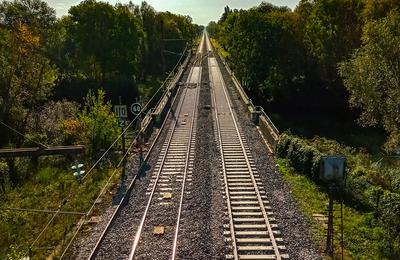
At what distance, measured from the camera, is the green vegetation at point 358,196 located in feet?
39.9

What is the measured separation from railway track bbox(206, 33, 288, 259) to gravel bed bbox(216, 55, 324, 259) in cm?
25

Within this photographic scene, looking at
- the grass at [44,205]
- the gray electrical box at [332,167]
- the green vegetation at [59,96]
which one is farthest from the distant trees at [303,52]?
the gray electrical box at [332,167]

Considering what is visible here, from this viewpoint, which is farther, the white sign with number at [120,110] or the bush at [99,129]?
the bush at [99,129]

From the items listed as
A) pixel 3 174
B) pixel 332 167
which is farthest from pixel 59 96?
pixel 332 167

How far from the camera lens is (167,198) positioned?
1517 cm

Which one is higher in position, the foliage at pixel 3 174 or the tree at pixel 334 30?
the tree at pixel 334 30

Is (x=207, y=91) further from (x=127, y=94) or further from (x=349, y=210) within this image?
(x=349, y=210)

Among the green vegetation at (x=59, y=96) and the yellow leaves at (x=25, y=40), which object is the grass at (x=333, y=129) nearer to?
the green vegetation at (x=59, y=96)

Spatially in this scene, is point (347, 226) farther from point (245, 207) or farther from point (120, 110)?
point (120, 110)

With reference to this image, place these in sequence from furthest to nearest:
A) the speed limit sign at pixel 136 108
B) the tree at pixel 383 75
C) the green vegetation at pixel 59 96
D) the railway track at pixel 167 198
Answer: the tree at pixel 383 75 < the speed limit sign at pixel 136 108 < the green vegetation at pixel 59 96 < the railway track at pixel 167 198

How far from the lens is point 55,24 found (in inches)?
1673

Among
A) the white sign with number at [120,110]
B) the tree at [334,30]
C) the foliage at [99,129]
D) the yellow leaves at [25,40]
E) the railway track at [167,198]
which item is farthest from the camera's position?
the tree at [334,30]

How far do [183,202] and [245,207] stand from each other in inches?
88.0

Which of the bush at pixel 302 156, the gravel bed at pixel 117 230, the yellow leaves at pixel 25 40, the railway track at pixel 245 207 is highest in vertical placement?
the yellow leaves at pixel 25 40
